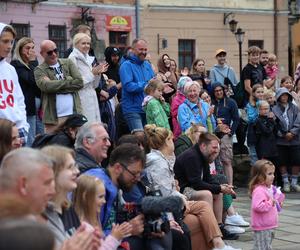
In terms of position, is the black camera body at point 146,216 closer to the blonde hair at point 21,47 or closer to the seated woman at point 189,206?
the seated woman at point 189,206

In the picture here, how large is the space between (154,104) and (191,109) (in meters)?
0.77

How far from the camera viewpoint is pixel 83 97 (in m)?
8.73

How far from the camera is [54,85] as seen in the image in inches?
320

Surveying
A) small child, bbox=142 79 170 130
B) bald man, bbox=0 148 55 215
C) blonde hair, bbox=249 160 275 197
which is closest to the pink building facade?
small child, bbox=142 79 170 130

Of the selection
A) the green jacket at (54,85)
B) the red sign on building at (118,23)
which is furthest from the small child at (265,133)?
the red sign on building at (118,23)

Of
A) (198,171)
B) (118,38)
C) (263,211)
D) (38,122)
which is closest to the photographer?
(263,211)

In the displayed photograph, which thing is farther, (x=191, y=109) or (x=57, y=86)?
(x=191, y=109)

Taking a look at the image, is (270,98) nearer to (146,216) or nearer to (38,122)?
(38,122)

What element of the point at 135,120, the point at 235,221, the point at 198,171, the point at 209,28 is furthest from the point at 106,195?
the point at 209,28

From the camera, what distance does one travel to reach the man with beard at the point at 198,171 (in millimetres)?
7820

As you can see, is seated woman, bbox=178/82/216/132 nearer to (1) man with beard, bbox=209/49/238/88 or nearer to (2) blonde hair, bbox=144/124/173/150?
(2) blonde hair, bbox=144/124/173/150

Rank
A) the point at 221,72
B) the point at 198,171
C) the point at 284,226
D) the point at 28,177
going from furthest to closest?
1. the point at 221,72
2. the point at 284,226
3. the point at 198,171
4. the point at 28,177

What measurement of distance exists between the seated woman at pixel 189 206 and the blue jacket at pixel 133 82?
2746 millimetres

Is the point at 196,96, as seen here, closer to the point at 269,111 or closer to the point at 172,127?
the point at 172,127
